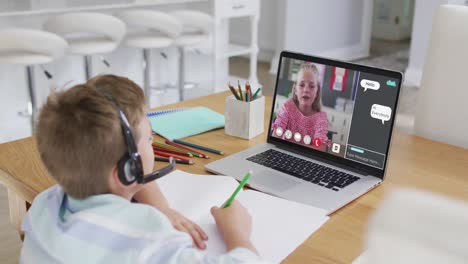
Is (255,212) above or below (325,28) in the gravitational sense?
above

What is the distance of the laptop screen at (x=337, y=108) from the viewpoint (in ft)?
3.61

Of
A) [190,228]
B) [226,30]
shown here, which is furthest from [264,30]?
[190,228]

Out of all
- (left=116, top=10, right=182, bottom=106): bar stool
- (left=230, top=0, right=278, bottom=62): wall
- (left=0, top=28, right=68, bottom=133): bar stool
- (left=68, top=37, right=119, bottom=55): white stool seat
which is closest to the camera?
(left=0, top=28, right=68, bottom=133): bar stool

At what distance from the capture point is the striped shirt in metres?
0.69

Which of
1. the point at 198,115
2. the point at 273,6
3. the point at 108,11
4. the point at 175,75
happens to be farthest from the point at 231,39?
the point at 198,115

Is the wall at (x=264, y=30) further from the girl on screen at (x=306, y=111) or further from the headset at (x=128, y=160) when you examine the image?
the headset at (x=128, y=160)

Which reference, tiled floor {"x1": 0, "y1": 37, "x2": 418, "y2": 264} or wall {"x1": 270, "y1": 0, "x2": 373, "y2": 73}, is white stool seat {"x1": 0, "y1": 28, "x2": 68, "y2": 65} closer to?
tiled floor {"x1": 0, "y1": 37, "x2": 418, "y2": 264}

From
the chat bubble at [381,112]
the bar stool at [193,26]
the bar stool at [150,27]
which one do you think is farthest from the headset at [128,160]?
the bar stool at [193,26]

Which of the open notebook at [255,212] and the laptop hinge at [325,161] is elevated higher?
the laptop hinge at [325,161]

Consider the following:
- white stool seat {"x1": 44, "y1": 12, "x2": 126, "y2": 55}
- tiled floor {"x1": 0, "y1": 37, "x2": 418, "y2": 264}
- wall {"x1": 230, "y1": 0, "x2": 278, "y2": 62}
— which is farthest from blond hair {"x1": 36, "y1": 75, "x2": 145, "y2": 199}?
wall {"x1": 230, "y1": 0, "x2": 278, "y2": 62}

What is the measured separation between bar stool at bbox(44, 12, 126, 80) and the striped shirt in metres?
2.29

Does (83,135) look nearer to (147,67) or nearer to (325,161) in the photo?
(325,161)

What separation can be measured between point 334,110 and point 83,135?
0.62 metres

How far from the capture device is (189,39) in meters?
3.53
